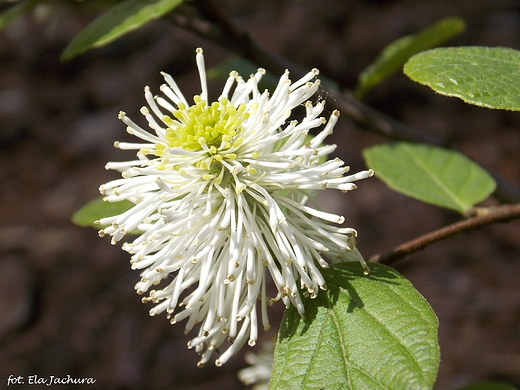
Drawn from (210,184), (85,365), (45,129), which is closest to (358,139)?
(85,365)

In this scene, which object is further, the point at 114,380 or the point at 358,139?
the point at 358,139

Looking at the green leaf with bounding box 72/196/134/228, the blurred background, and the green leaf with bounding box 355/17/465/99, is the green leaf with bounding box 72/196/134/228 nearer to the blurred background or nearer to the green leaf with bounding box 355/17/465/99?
the green leaf with bounding box 355/17/465/99

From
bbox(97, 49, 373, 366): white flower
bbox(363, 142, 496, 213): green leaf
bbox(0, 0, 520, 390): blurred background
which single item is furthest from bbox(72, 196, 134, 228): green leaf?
bbox(0, 0, 520, 390): blurred background

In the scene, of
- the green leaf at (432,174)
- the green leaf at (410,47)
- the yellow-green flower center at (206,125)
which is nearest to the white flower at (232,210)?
the yellow-green flower center at (206,125)

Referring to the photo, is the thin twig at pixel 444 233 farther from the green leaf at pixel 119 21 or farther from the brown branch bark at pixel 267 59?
the green leaf at pixel 119 21

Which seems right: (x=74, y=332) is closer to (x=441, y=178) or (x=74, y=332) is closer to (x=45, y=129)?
(x=45, y=129)
